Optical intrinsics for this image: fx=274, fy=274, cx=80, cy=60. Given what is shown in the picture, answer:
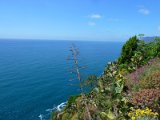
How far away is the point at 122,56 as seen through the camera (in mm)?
51281

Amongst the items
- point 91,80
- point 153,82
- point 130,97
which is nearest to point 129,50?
point 91,80

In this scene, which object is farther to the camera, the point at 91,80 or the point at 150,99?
the point at 91,80

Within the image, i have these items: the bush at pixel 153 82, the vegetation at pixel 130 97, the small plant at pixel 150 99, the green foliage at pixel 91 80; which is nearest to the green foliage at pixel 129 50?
the vegetation at pixel 130 97

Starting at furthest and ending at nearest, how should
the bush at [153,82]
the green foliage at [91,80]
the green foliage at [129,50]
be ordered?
the green foliage at [129,50] < the green foliage at [91,80] < the bush at [153,82]

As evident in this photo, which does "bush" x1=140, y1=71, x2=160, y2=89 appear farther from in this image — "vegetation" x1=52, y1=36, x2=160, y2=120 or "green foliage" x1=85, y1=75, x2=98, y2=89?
"green foliage" x1=85, y1=75, x2=98, y2=89

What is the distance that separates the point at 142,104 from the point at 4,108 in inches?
1822

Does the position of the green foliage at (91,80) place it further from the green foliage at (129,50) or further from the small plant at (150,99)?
the small plant at (150,99)

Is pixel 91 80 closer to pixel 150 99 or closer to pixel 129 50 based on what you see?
pixel 129 50

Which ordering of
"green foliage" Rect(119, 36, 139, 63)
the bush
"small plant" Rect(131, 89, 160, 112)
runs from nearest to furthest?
1. "small plant" Rect(131, 89, 160, 112)
2. the bush
3. "green foliage" Rect(119, 36, 139, 63)

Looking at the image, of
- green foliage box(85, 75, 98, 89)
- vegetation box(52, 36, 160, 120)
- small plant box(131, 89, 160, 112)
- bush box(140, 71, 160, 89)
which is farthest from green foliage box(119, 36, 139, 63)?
small plant box(131, 89, 160, 112)

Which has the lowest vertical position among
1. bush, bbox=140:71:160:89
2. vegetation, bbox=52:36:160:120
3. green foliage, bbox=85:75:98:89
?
green foliage, bbox=85:75:98:89

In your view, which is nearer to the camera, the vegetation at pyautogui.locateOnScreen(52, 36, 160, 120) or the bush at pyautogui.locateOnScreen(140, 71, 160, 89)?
the vegetation at pyautogui.locateOnScreen(52, 36, 160, 120)

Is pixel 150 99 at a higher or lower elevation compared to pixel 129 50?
higher

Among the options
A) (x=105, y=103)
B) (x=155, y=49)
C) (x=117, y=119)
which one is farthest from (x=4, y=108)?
(x=117, y=119)
